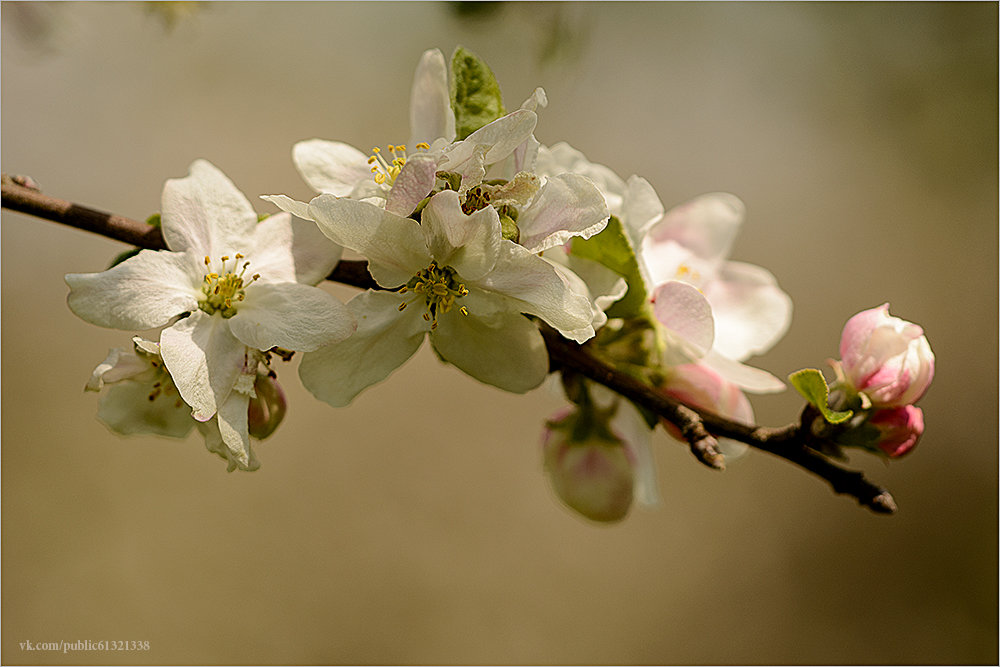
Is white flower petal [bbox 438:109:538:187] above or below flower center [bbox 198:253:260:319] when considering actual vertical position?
above

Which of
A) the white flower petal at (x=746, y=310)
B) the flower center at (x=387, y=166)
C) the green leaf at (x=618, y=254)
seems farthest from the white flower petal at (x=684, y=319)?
the flower center at (x=387, y=166)

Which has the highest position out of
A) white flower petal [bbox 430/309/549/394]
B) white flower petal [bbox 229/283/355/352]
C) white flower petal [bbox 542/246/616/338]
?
white flower petal [bbox 542/246/616/338]

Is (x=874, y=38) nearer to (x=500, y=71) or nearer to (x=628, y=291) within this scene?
(x=500, y=71)

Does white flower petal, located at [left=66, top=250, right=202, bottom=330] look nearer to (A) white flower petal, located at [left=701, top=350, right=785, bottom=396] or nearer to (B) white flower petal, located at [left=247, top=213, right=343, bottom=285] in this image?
(B) white flower petal, located at [left=247, top=213, right=343, bottom=285]

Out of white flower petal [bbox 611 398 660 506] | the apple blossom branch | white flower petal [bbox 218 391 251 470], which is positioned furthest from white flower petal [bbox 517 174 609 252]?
white flower petal [bbox 611 398 660 506]

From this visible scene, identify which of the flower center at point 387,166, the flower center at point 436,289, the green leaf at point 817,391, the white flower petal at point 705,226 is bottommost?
the flower center at point 436,289

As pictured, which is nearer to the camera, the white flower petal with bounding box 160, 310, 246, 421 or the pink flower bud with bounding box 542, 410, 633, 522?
the white flower petal with bounding box 160, 310, 246, 421

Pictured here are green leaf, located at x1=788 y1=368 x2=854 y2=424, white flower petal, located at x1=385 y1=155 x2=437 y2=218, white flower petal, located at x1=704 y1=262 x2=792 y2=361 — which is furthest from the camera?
white flower petal, located at x1=704 y1=262 x2=792 y2=361

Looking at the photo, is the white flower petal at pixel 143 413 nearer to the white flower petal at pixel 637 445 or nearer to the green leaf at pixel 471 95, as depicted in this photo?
the green leaf at pixel 471 95
